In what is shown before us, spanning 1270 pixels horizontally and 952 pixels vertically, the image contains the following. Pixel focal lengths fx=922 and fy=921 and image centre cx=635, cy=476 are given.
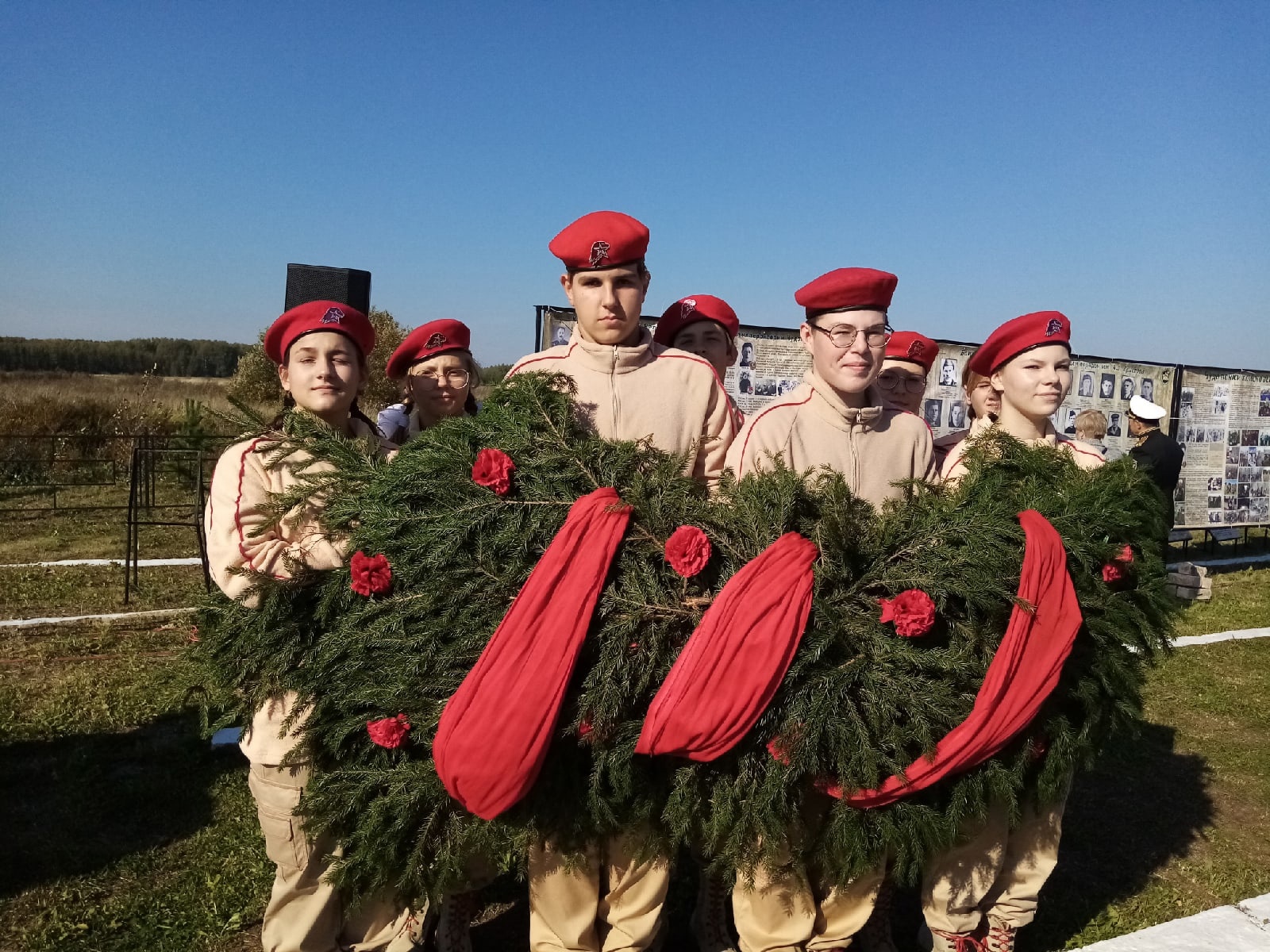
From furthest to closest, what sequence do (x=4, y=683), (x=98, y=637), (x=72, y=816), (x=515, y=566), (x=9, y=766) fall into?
(x=98, y=637) → (x=4, y=683) → (x=9, y=766) → (x=72, y=816) → (x=515, y=566)

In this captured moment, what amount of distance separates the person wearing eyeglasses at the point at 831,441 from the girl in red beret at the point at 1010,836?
296 millimetres

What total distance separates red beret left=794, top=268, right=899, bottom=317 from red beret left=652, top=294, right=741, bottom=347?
1.39 metres

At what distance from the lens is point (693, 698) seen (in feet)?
7.48

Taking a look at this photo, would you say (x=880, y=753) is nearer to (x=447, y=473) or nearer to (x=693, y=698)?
(x=693, y=698)

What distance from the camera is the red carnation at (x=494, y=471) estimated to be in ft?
8.35

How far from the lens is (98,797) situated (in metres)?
4.57

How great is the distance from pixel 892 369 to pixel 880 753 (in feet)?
8.38

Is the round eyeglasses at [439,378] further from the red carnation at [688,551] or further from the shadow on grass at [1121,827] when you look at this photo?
the shadow on grass at [1121,827]

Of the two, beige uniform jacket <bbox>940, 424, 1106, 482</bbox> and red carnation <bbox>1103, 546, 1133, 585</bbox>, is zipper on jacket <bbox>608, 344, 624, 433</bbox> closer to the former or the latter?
beige uniform jacket <bbox>940, 424, 1106, 482</bbox>

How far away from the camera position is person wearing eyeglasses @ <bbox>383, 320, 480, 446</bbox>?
3.92m

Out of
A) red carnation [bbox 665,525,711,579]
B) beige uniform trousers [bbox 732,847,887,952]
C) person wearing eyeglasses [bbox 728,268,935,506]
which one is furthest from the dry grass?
red carnation [bbox 665,525,711,579]

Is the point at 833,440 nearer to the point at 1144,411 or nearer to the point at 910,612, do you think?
the point at 910,612

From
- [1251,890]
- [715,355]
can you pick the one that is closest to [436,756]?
[715,355]

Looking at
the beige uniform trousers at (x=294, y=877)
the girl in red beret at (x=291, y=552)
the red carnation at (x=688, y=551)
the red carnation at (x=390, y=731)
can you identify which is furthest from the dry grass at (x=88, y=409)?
the red carnation at (x=688, y=551)
